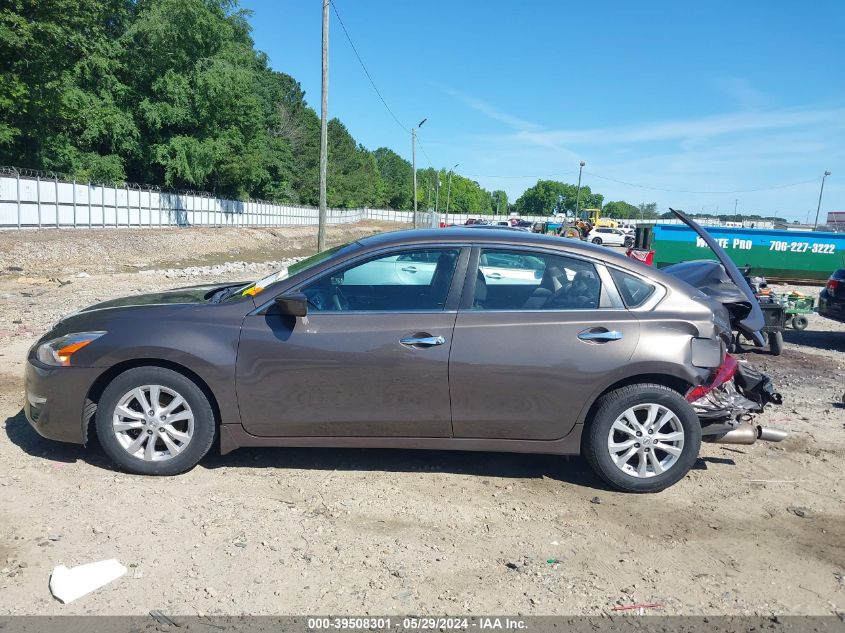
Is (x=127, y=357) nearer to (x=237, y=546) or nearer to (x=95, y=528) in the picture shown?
(x=95, y=528)

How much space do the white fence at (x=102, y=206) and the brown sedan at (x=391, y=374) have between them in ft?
77.6

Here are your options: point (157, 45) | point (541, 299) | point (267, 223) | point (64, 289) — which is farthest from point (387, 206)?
point (541, 299)

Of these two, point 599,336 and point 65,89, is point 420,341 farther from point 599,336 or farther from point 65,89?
point 65,89

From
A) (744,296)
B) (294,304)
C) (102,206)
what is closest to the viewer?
(294,304)

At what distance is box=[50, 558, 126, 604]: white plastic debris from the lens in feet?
10.3

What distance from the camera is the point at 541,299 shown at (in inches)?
180

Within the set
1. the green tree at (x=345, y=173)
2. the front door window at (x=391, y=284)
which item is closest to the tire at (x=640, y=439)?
the front door window at (x=391, y=284)

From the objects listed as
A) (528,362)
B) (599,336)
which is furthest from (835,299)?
(528,362)

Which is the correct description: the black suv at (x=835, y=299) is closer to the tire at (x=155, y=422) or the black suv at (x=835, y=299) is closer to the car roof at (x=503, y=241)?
the car roof at (x=503, y=241)

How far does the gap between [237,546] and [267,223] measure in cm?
5915

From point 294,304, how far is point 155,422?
1.21 m

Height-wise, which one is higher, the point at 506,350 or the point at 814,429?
the point at 506,350

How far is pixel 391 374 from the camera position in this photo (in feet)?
14.1

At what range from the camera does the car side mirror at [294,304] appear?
14.1 ft
